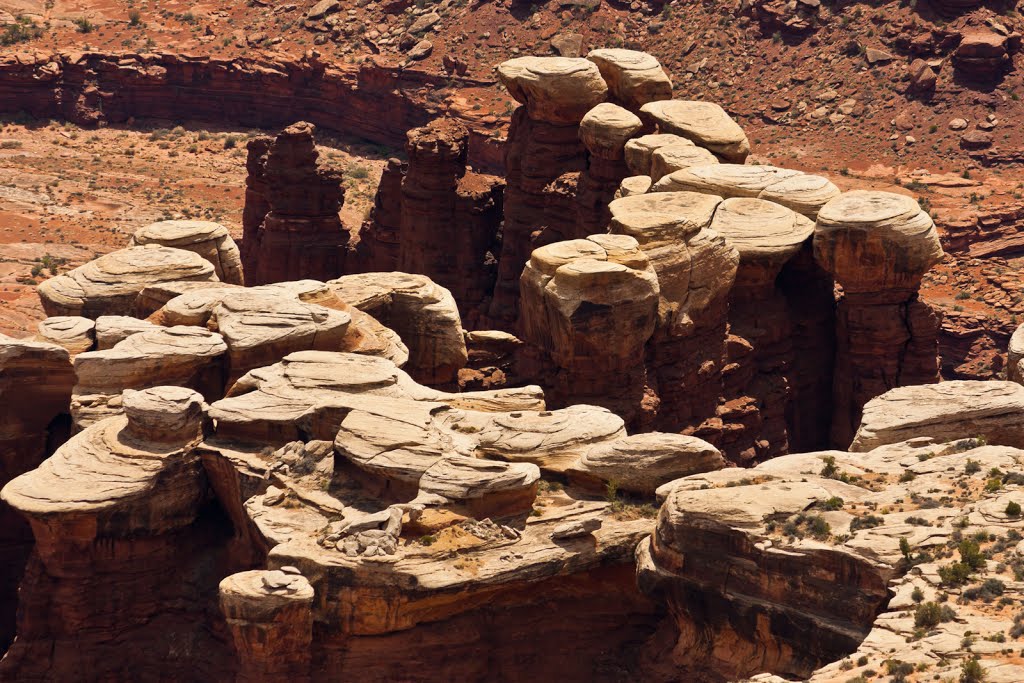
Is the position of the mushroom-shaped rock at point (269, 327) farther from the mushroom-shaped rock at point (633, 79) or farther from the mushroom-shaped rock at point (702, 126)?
the mushroom-shaped rock at point (633, 79)

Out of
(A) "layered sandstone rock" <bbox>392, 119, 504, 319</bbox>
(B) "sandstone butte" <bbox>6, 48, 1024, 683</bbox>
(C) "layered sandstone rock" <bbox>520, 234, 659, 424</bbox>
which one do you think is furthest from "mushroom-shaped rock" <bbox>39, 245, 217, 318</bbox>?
(A) "layered sandstone rock" <bbox>392, 119, 504, 319</bbox>

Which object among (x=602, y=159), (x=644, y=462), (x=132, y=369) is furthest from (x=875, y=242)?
(x=132, y=369)

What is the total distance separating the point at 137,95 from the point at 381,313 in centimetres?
7382

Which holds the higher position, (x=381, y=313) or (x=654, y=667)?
(x=381, y=313)

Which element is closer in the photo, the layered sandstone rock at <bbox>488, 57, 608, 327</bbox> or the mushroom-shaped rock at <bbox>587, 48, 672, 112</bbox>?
the layered sandstone rock at <bbox>488, 57, 608, 327</bbox>

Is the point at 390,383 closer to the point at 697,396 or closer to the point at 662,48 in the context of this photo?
the point at 697,396

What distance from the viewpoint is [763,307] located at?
51.1 meters

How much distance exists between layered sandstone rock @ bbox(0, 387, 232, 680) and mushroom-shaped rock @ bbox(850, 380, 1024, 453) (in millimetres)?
16614

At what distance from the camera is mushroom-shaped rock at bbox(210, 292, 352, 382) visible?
42.3m

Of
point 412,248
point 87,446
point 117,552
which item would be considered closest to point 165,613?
point 117,552

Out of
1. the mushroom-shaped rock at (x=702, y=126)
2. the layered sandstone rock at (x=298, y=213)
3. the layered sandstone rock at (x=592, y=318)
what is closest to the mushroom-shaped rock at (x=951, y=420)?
the layered sandstone rock at (x=592, y=318)

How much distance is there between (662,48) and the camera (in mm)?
112125

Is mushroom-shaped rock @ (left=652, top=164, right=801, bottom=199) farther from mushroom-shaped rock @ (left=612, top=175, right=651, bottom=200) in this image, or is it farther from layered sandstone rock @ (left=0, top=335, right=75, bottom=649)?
layered sandstone rock @ (left=0, top=335, right=75, bottom=649)

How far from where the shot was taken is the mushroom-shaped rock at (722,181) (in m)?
52.9
